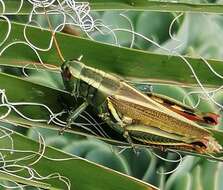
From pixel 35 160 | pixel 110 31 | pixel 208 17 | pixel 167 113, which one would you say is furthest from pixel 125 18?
pixel 35 160

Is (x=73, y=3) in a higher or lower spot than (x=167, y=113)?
higher

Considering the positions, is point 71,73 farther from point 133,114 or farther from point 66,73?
point 133,114

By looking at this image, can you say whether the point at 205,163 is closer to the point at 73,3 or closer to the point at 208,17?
the point at 208,17

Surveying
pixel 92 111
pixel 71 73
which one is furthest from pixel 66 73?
pixel 92 111
